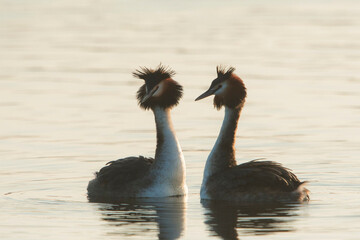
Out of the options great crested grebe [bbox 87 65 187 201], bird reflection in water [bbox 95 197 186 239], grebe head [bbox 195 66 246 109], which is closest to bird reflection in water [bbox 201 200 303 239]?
bird reflection in water [bbox 95 197 186 239]

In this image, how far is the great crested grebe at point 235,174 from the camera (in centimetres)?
1511

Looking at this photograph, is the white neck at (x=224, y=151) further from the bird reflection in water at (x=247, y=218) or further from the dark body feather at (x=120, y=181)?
the dark body feather at (x=120, y=181)

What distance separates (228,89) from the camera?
1584 cm

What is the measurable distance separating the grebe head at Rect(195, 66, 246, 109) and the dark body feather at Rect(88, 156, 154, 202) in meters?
1.33

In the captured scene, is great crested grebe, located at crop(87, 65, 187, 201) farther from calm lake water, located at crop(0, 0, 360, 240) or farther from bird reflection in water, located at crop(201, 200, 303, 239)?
bird reflection in water, located at crop(201, 200, 303, 239)

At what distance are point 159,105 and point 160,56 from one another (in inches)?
509

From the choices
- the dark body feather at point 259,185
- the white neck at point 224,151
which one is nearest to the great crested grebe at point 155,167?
the white neck at point 224,151

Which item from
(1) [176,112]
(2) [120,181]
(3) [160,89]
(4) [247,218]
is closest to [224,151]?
(3) [160,89]

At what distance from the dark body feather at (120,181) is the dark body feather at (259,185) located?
1.06 meters

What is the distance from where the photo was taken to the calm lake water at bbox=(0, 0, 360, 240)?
14.1 m

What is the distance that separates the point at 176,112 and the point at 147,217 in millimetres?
7990

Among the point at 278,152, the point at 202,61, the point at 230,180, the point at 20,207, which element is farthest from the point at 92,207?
the point at 202,61

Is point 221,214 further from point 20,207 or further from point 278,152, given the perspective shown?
point 278,152

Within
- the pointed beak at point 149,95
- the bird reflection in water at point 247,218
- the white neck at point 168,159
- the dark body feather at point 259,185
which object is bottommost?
the bird reflection in water at point 247,218
